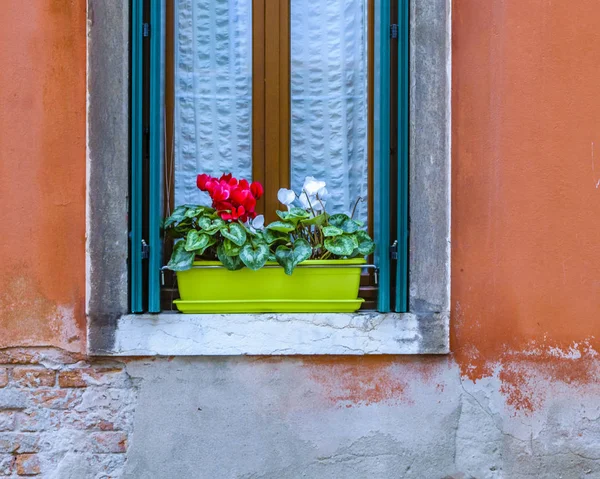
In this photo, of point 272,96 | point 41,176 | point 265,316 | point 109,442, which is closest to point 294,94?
point 272,96

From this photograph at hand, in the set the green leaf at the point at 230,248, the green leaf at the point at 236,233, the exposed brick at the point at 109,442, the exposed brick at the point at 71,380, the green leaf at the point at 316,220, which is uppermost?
the green leaf at the point at 316,220

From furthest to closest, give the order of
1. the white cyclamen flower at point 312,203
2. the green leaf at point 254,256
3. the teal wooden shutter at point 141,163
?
the white cyclamen flower at point 312,203, the teal wooden shutter at point 141,163, the green leaf at point 254,256

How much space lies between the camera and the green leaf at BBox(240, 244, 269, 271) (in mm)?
2858

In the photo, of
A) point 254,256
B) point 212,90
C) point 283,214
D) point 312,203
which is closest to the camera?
point 254,256

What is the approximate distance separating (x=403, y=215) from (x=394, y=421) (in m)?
0.80

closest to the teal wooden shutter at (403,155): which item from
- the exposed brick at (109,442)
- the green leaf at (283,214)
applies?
the green leaf at (283,214)

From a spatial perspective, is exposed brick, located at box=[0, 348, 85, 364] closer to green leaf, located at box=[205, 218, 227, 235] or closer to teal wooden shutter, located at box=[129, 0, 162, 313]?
teal wooden shutter, located at box=[129, 0, 162, 313]

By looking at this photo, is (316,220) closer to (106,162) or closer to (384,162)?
(384,162)

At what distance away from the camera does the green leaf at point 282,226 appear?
2.94 m

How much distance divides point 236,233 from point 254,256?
112mm

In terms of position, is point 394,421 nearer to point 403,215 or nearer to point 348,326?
point 348,326

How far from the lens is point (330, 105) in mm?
3213

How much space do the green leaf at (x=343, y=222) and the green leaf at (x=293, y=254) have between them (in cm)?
16

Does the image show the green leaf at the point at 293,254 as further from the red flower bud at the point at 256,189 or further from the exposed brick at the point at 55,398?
the exposed brick at the point at 55,398
